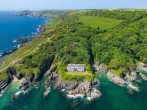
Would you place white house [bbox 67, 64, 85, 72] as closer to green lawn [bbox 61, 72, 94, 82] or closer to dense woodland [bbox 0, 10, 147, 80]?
dense woodland [bbox 0, 10, 147, 80]

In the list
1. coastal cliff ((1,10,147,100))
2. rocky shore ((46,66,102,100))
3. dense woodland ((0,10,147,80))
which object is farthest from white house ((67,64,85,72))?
rocky shore ((46,66,102,100))

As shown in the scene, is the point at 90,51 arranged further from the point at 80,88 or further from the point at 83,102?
the point at 83,102

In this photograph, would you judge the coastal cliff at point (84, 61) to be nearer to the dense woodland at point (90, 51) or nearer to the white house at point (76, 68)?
the dense woodland at point (90, 51)

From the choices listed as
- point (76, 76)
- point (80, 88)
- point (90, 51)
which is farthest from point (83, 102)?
point (90, 51)

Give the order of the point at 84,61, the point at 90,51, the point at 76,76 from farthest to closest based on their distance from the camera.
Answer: the point at 90,51 < the point at 84,61 < the point at 76,76

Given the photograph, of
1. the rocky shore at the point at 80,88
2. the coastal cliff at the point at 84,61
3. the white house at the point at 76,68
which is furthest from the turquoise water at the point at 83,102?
the white house at the point at 76,68

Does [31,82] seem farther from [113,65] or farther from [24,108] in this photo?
[113,65]

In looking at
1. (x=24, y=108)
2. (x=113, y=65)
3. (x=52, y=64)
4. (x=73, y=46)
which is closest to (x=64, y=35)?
(x=73, y=46)

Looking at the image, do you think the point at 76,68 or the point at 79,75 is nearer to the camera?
the point at 79,75
